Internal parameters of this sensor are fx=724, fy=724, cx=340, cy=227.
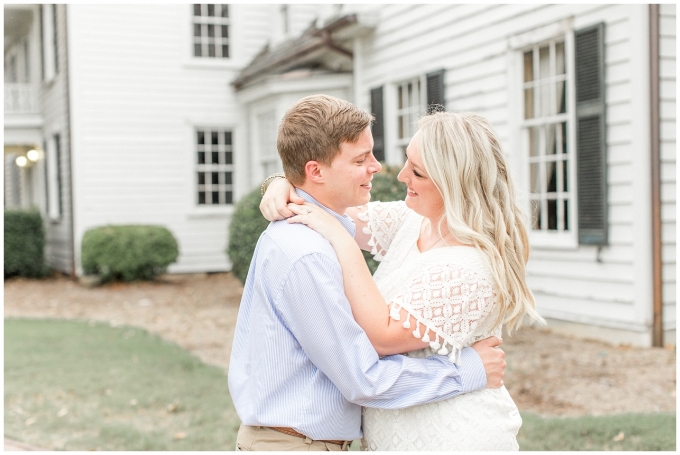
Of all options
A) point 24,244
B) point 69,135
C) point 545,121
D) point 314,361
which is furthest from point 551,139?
point 24,244

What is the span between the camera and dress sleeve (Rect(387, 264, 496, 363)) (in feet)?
6.67

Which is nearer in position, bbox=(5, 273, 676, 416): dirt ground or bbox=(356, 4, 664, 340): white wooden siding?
bbox=(5, 273, 676, 416): dirt ground

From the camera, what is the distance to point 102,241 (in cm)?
1398

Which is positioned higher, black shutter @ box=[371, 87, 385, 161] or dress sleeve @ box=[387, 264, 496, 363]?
black shutter @ box=[371, 87, 385, 161]

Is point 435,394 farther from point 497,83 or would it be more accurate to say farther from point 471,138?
point 497,83

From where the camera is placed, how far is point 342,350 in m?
1.94

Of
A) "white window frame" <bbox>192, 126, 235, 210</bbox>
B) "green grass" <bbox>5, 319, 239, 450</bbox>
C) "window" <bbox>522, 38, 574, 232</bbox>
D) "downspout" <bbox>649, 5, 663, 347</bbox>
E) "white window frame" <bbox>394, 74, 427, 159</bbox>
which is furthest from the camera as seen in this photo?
"white window frame" <bbox>192, 126, 235, 210</bbox>

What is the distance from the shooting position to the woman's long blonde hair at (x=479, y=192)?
209 cm

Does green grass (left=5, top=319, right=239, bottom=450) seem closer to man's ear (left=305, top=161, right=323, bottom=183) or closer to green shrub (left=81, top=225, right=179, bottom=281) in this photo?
man's ear (left=305, top=161, right=323, bottom=183)

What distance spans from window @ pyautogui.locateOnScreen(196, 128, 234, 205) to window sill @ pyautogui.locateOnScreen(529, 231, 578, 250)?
8901 millimetres

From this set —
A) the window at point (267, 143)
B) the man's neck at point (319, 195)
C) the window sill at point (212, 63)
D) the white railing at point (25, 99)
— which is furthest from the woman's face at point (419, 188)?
the white railing at point (25, 99)

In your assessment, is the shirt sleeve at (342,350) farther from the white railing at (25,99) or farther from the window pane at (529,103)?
the white railing at (25,99)

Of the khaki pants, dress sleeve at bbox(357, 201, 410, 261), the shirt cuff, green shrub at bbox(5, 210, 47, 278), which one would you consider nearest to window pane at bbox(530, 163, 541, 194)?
dress sleeve at bbox(357, 201, 410, 261)

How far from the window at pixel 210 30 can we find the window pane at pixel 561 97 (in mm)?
9587
